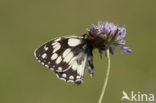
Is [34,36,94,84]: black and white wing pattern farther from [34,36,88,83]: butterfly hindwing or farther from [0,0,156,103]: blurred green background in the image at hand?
[0,0,156,103]: blurred green background

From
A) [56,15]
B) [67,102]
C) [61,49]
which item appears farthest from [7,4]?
[61,49]

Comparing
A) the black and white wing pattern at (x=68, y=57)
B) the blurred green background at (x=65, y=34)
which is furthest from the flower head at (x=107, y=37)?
the blurred green background at (x=65, y=34)

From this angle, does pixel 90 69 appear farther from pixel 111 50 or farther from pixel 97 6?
pixel 97 6

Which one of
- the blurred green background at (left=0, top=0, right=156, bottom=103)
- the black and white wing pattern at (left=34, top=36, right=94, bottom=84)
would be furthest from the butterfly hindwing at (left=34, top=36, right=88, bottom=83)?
the blurred green background at (left=0, top=0, right=156, bottom=103)

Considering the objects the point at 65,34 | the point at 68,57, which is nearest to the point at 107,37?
the point at 68,57

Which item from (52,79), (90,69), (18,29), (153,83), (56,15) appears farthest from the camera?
(56,15)

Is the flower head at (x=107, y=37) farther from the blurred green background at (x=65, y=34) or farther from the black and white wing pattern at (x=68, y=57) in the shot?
the blurred green background at (x=65, y=34)

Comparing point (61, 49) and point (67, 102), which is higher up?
point (61, 49)
